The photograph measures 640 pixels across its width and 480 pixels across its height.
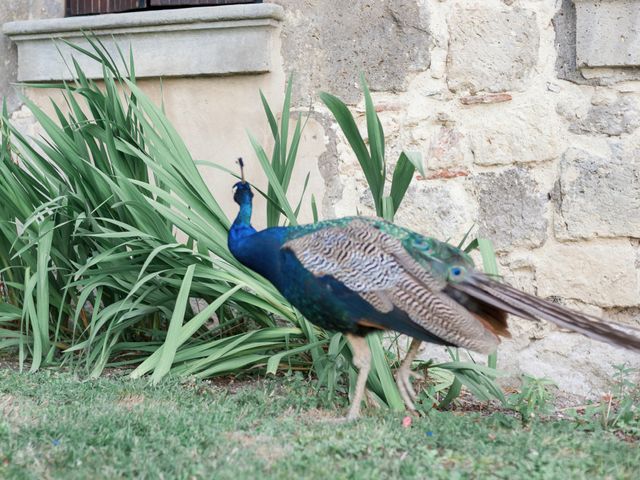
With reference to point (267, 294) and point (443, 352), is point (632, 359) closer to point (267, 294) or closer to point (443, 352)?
point (443, 352)

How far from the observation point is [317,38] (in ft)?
16.2

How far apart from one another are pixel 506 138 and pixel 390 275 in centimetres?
149

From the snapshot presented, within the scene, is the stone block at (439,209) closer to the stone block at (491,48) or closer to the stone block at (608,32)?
the stone block at (491,48)

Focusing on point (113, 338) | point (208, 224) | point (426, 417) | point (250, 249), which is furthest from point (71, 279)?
point (426, 417)

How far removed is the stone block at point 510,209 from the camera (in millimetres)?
4668

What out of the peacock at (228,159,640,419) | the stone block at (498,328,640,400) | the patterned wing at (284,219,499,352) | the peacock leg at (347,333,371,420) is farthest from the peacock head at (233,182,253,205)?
the stone block at (498,328,640,400)

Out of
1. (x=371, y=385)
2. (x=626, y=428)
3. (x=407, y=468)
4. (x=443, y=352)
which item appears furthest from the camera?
(x=443, y=352)

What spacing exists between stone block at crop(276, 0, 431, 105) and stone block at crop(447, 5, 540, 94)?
0.16 m

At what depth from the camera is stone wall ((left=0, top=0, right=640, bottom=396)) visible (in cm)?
456

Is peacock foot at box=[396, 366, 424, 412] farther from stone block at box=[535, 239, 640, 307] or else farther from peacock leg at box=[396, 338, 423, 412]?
stone block at box=[535, 239, 640, 307]

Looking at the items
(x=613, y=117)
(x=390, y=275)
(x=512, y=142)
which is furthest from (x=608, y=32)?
(x=390, y=275)

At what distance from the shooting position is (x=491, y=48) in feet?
15.4

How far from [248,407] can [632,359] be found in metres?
1.94

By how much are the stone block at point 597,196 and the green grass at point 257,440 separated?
4.05ft
